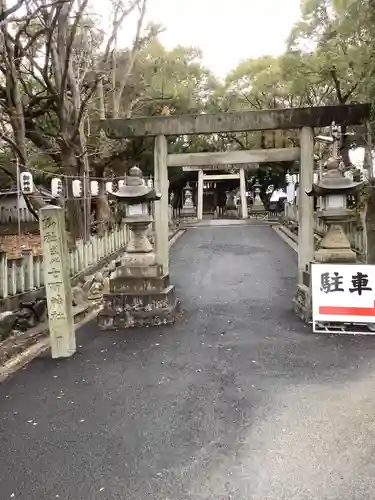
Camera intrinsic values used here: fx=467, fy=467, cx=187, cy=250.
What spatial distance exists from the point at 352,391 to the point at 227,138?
112 ft

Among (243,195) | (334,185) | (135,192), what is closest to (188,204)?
(243,195)

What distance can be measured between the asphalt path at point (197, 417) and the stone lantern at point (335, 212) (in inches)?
51.7

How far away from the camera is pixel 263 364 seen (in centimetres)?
592

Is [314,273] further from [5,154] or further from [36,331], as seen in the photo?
[5,154]

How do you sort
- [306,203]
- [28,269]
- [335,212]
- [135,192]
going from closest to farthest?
[335,212]
[135,192]
[306,203]
[28,269]

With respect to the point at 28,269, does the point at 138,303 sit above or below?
below

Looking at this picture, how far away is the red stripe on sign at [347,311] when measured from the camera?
278 inches

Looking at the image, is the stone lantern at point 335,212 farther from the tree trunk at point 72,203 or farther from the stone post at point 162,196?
the tree trunk at point 72,203

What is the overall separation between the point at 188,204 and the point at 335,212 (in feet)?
98.3

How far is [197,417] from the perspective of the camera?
14.7 ft

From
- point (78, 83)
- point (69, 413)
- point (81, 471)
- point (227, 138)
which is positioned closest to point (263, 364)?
point (69, 413)

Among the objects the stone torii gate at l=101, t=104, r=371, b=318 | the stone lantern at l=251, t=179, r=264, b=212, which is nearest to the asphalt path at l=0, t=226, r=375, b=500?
the stone torii gate at l=101, t=104, r=371, b=318

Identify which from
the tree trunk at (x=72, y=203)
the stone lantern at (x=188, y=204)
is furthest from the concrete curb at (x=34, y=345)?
the stone lantern at (x=188, y=204)

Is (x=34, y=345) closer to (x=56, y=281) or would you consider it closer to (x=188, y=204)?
(x=56, y=281)
